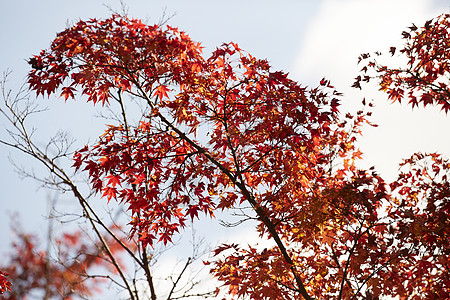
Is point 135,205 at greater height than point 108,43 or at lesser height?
lesser

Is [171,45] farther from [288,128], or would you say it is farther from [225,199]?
[225,199]

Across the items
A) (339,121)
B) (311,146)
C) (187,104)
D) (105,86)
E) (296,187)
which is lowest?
(296,187)

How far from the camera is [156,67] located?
4797 millimetres

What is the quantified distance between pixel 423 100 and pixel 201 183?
148 inches

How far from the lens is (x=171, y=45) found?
4.80 metres

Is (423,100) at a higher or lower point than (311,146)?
higher

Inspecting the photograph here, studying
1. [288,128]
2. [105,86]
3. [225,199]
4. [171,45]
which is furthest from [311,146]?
[105,86]

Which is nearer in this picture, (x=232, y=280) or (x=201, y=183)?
(x=232, y=280)

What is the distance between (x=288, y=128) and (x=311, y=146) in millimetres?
425

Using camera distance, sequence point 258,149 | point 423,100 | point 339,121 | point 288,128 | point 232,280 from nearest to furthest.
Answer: point 232,280
point 288,128
point 258,149
point 423,100
point 339,121

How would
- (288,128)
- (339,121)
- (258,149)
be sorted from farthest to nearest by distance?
(339,121), (258,149), (288,128)

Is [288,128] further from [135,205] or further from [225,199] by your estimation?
[135,205]

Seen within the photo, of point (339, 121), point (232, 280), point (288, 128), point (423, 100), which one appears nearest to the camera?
point (232, 280)

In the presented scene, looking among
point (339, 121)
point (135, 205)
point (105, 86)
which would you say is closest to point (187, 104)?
point (105, 86)
